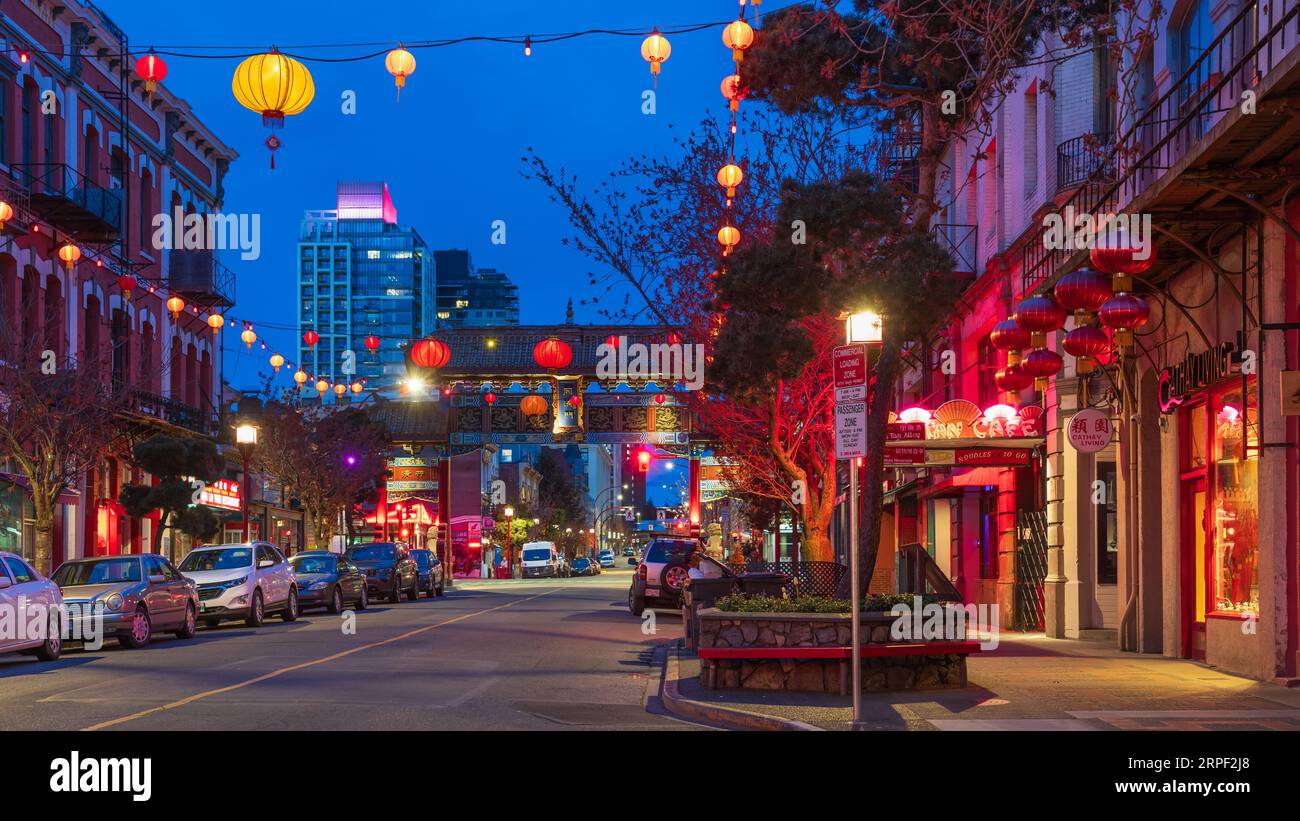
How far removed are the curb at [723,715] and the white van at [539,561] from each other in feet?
240

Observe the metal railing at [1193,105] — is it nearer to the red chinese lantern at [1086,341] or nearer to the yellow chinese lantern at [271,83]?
the red chinese lantern at [1086,341]

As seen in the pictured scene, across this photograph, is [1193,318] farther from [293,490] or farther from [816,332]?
[293,490]

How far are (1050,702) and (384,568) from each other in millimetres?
30539

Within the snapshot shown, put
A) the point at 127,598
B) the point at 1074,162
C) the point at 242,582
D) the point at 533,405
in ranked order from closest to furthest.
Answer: the point at 127,598 → the point at 1074,162 → the point at 242,582 → the point at 533,405

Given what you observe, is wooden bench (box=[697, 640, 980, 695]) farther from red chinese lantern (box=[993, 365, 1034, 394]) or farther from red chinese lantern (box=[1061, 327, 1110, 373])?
red chinese lantern (box=[993, 365, 1034, 394])

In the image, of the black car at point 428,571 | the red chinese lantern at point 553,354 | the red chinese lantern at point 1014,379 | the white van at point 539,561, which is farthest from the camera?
the white van at point 539,561

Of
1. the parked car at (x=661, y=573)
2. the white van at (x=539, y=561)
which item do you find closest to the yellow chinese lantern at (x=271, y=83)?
the parked car at (x=661, y=573)

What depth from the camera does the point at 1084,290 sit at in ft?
57.6

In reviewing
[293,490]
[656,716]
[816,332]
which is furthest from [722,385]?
[293,490]

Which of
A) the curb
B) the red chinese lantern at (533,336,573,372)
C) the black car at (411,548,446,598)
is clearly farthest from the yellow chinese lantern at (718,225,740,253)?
the black car at (411,548,446,598)

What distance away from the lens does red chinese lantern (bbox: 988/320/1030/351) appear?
20688 mm

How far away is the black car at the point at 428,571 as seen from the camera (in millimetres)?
47844

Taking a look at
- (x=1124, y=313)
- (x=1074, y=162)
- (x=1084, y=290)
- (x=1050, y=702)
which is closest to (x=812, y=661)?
(x=1050, y=702)

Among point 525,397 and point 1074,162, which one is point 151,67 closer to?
point 1074,162
